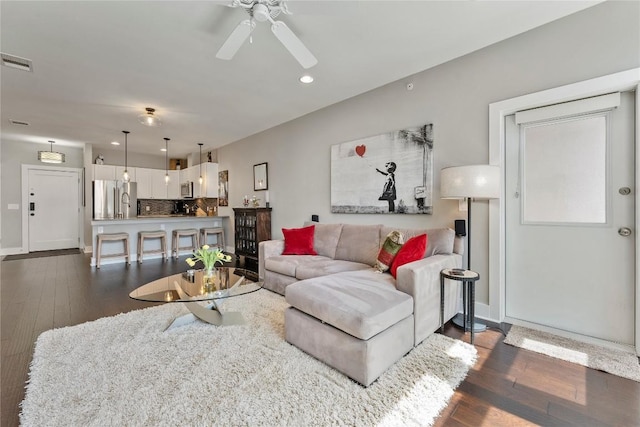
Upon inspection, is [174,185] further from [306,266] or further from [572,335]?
[572,335]

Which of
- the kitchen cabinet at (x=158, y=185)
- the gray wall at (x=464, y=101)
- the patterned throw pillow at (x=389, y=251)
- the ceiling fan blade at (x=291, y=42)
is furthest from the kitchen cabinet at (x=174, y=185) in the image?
the patterned throw pillow at (x=389, y=251)

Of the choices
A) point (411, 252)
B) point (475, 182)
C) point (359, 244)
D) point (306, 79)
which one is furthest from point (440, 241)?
point (306, 79)

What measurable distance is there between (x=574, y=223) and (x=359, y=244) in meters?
2.02

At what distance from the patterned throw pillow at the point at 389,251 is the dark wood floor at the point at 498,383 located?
0.80 metres

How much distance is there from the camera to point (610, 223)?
7.22ft

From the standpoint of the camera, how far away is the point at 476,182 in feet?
7.88

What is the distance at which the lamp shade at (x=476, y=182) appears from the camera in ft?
7.90

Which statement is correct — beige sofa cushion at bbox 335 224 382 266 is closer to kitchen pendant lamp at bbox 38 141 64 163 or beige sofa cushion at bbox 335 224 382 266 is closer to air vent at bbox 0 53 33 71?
air vent at bbox 0 53 33 71

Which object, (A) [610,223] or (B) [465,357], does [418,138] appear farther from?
(B) [465,357]

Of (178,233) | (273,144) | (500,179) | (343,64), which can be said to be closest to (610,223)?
(500,179)

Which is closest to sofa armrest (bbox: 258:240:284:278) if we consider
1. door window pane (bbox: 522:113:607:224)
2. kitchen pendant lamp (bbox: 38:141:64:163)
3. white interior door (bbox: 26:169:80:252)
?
door window pane (bbox: 522:113:607:224)

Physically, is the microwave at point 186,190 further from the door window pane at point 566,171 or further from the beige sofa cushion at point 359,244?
the door window pane at point 566,171

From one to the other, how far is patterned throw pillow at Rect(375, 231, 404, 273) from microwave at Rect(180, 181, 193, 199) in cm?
653

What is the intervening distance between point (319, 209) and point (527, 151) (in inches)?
110
